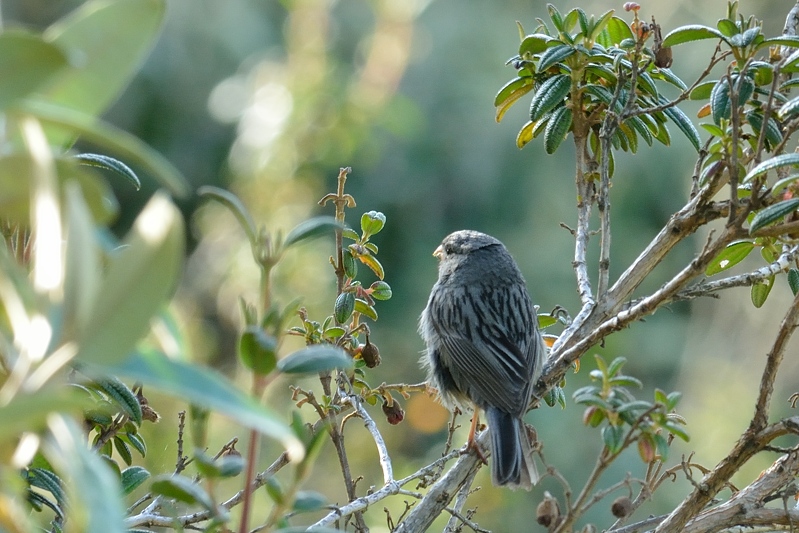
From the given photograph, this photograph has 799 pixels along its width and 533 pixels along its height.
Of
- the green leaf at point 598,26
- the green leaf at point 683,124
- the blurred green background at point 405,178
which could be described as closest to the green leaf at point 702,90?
the green leaf at point 683,124

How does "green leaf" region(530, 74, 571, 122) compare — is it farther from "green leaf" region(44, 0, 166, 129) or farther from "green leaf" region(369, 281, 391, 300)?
"green leaf" region(44, 0, 166, 129)

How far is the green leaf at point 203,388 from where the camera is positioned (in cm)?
76

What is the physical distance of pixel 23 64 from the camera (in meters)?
0.78

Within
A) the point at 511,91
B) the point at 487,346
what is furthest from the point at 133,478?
the point at 487,346

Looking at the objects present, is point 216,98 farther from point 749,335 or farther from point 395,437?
point 749,335

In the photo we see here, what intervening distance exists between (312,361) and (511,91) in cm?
174

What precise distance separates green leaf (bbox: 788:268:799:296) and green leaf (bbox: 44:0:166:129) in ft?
5.96

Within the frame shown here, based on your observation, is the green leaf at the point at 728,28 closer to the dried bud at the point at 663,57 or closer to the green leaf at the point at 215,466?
the dried bud at the point at 663,57

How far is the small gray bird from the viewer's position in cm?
306

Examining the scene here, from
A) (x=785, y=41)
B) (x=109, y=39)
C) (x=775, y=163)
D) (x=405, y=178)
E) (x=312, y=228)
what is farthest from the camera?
(x=405, y=178)

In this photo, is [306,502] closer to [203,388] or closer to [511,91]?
[203,388]

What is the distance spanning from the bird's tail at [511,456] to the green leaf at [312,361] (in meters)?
1.90

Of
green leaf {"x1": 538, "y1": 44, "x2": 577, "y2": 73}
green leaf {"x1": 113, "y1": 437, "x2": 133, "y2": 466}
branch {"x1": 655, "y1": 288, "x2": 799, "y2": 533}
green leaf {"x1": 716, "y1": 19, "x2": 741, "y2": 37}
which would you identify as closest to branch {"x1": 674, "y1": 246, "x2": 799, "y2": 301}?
branch {"x1": 655, "y1": 288, "x2": 799, "y2": 533}

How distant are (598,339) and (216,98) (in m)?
8.46
